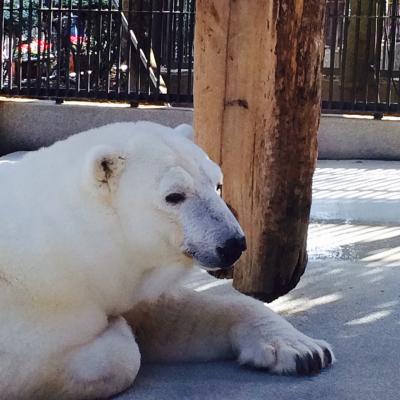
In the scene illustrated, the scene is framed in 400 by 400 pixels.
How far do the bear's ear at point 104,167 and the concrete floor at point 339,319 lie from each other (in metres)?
0.69

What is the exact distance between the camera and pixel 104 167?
9.16 feet

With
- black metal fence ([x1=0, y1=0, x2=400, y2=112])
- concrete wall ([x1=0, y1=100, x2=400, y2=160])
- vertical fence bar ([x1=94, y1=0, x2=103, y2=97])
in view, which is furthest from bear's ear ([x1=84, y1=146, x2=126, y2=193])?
vertical fence bar ([x1=94, y1=0, x2=103, y2=97])

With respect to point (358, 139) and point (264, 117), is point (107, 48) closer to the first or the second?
point (358, 139)

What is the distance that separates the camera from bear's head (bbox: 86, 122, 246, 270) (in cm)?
277

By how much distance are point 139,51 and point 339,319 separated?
7224 mm

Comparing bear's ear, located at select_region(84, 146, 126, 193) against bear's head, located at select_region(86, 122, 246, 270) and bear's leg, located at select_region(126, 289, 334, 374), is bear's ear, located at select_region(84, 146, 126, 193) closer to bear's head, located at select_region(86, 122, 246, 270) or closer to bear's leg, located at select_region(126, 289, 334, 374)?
bear's head, located at select_region(86, 122, 246, 270)

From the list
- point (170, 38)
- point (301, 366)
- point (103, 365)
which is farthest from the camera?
point (170, 38)

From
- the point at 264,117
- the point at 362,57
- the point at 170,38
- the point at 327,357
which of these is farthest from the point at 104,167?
the point at 362,57

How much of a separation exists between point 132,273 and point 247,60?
1.50 meters

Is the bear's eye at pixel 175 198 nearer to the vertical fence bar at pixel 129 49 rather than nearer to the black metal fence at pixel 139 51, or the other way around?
the black metal fence at pixel 139 51

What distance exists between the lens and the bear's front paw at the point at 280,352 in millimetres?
3205

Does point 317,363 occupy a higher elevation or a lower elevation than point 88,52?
lower

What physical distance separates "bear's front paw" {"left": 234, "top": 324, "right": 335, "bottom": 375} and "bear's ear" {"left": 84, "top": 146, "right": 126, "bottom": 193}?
83 cm

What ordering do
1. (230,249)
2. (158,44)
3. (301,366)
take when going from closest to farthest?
1. (230,249)
2. (301,366)
3. (158,44)
